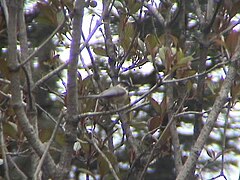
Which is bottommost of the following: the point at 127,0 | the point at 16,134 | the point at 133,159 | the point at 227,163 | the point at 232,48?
the point at 227,163

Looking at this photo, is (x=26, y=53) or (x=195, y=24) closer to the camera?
(x=26, y=53)

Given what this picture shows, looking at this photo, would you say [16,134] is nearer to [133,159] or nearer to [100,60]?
[133,159]

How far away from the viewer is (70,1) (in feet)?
8.29

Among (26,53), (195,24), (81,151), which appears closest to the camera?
(26,53)

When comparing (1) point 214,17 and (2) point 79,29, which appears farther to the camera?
(1) point 214,17

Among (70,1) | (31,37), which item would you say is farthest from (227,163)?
(70,1)

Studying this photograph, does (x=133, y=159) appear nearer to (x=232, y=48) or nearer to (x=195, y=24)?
(x=232, y=48)

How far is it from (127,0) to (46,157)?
110 cm

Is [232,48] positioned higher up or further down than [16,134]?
higher up

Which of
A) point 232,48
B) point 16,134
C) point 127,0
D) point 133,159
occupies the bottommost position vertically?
point 133,159

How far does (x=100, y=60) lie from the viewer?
500 cm

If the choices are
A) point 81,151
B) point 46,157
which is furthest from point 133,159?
point 46,157

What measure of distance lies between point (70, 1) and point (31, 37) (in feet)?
9.48

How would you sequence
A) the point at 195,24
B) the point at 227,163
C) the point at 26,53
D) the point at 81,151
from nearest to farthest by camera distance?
the point at 26,53 → the point at 81,151 → the point at 227,163 → the point at 195,24
